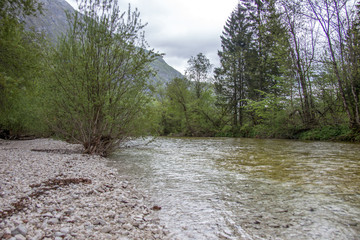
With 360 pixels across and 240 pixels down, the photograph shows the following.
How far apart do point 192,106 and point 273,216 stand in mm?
30747

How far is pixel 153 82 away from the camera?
385 inches

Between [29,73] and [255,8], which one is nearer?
[29,73]

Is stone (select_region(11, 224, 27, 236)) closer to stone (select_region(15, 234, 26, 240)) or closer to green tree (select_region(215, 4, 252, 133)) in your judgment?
stone (select_region(15, 234, 26, 240))

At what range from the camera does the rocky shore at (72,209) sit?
273cm

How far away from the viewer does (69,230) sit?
275 cm

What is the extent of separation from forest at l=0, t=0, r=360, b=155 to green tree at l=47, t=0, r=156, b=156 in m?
0.04

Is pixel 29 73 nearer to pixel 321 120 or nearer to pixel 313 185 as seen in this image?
pixel 313 185

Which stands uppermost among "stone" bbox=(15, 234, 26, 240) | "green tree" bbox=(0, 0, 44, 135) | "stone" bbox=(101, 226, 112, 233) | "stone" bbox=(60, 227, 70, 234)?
"green tree" bbox=(0, 0, 44, 135)

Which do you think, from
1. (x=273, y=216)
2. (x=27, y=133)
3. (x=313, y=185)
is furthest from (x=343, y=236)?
(x=27, y=133)

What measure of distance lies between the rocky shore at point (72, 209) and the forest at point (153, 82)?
1.97 metres

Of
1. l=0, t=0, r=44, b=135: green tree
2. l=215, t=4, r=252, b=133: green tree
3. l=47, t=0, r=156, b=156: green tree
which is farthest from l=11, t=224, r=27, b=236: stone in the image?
l=215, t=4, r=252, b=133: green tree

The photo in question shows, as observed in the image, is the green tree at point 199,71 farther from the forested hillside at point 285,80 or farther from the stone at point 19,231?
the stone at point 19,231

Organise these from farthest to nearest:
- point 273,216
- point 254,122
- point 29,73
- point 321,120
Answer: point 254,122 < point 321,120 < point 29,73 < point 273,216

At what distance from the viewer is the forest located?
27.9 ft
